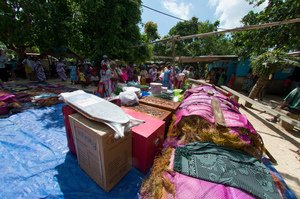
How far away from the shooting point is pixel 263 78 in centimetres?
515

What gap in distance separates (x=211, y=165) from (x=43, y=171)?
2.45m

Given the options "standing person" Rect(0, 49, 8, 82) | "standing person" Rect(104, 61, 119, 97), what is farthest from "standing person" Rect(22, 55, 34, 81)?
"standing person" Rect(104, 61, 119, 97)

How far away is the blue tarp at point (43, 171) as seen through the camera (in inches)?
58.6

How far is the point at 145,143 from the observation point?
5.27ft

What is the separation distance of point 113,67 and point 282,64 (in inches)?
272

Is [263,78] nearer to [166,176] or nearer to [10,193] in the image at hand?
[166,176]

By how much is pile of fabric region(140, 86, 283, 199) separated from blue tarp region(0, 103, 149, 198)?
20.5 inches

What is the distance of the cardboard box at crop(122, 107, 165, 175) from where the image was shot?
64.6 inches

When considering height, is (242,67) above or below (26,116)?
above

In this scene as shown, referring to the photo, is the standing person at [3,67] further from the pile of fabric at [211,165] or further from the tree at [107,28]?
the pile of fabric at [211,165]

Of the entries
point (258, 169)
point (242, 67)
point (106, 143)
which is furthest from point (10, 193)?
point (242, 67)

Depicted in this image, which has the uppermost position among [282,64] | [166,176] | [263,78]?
[282,64]

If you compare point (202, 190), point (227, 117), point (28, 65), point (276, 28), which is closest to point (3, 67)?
point (28, 65)

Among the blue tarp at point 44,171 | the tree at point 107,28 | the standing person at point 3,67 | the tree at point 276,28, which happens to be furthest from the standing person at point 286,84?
the standing person at point 3,67
